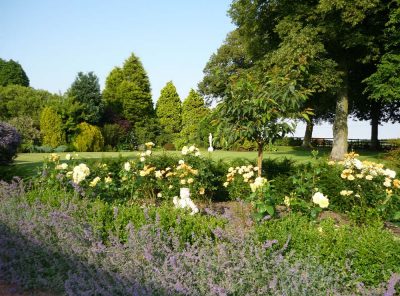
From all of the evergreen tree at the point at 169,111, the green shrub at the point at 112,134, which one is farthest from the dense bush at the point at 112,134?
the evergreen tree at the point at 169,111

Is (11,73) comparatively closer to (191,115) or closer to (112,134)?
(191,115)

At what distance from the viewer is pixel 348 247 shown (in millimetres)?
3602

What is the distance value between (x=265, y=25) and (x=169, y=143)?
660 inches

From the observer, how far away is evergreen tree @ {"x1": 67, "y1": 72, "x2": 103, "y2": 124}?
2995cm

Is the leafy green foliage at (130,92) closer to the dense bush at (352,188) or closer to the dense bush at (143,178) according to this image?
the dense bush at (143,178)

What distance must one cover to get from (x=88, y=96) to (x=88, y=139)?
451 cm

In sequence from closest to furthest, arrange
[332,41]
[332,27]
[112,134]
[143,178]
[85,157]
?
[143,178] → [332,27] → [85,157] → [332,41] → [112,134]

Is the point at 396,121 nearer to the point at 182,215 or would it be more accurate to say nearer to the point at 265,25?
the point at 265,25

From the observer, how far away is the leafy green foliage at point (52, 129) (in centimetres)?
2834

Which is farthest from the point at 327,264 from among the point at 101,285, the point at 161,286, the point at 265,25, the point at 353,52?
the point at 353,52

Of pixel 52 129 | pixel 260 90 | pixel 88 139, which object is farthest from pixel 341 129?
pixel 52 129

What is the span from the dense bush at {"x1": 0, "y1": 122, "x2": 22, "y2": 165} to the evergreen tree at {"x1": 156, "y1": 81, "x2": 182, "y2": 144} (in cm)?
2433

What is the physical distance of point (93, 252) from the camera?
12.6 ft

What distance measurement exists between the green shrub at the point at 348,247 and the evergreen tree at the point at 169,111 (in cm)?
3282
